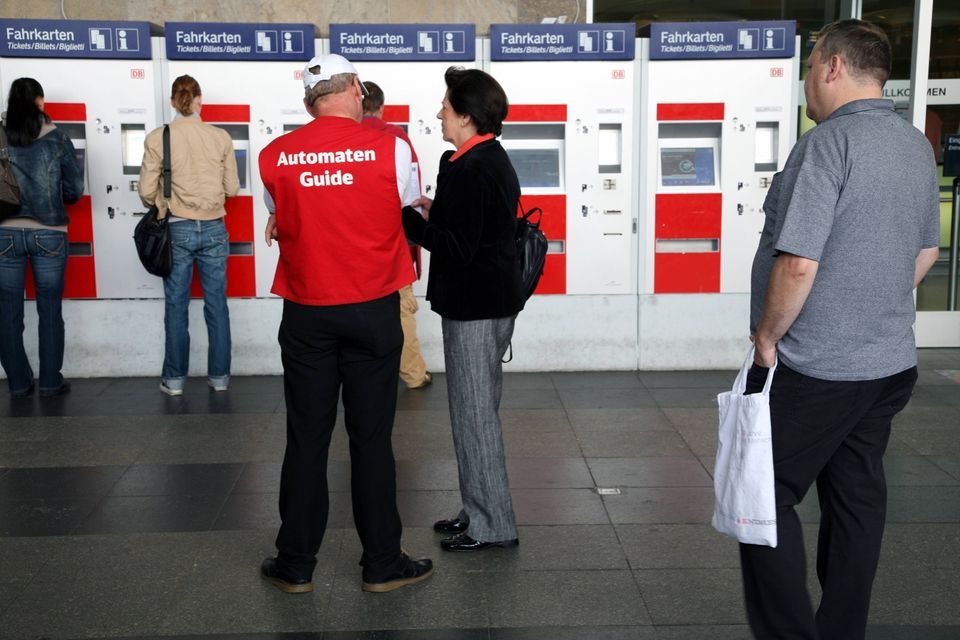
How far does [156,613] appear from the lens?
3746 millimetres

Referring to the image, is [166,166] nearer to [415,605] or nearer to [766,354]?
[415,605]

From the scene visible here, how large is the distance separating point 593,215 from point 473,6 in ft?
6.10

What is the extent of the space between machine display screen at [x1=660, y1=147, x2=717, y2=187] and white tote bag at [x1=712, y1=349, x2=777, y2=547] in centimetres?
Answer: 445

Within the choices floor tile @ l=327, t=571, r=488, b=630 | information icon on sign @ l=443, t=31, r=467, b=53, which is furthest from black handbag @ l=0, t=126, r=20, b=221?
floor tile @ l=327, t=571, r=488, b=630

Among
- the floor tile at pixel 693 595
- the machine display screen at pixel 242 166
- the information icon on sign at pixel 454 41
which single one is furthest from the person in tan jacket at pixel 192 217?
the floor tile at pixel 693 595

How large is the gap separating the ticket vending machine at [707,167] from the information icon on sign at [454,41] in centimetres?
123

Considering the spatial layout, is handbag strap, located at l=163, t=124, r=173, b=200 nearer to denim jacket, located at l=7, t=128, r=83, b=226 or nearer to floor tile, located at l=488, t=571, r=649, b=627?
denim jacket, located at l=7, t=128, r=83, b=226

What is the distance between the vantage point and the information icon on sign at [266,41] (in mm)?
7055

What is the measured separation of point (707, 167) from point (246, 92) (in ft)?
10.4

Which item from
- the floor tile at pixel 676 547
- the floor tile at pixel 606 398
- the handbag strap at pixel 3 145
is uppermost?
the handbag strap at pixel 3 145

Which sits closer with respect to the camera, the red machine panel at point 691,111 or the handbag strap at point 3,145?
the handbag strap at point 3,145

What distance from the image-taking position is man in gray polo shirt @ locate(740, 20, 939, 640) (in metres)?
2.94

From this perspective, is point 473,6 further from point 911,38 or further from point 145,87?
point 911,38

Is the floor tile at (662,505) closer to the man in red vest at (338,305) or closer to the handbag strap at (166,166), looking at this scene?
the man in red vest at (338,305)
